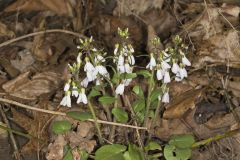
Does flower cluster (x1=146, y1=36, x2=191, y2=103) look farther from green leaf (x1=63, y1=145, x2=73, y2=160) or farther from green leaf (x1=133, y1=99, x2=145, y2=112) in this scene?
green leaf (x1=63, y1=145, x2=73, y2=160)

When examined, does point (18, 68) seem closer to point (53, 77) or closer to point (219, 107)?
point (53, 77)

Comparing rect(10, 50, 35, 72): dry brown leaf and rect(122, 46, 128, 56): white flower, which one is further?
rect(10, 50, 35, 72): dry brown leaf

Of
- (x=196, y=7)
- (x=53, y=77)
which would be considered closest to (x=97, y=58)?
Answer: (x=53, y=77)

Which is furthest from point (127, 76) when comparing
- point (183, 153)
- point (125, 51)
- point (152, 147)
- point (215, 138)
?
point (215, 138)

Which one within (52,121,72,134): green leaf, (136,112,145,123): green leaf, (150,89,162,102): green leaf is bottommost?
(52,121,72,134): green leaf

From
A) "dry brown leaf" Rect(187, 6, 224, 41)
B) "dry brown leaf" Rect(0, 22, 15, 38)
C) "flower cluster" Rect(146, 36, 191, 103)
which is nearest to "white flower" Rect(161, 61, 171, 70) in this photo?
"flower cluster" Rect(146, 36, 191, 103)

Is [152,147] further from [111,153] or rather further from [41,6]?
[41,6]
